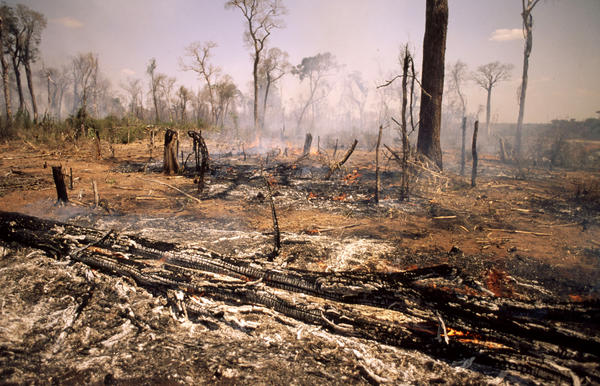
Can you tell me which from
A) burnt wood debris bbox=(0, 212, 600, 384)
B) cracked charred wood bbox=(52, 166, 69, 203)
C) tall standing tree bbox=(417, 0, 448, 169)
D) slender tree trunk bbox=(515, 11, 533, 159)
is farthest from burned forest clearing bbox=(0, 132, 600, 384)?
slender tree trunk bbox=(515, 11, 533, 159)

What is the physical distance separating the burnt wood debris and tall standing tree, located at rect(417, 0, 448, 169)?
207 inches

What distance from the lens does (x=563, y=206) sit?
17.8 ft

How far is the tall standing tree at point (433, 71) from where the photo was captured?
7.00 m

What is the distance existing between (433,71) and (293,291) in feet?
24.0

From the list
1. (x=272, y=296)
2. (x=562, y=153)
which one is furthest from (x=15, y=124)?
(x=562, y=153)

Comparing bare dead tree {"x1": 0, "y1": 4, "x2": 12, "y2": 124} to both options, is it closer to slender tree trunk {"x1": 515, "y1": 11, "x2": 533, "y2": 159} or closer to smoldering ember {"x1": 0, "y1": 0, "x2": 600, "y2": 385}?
smoldering ember {"x1": 0, "y1": 0, "x2": 600, "y2": 385}

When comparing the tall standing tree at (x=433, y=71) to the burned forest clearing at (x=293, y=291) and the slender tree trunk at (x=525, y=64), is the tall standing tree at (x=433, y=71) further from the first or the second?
the slender tree trunk at (x=525, y=64)

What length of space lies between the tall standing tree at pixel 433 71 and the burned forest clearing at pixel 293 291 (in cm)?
270

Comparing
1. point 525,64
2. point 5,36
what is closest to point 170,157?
point 525,64

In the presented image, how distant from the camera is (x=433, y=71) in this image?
7.15m

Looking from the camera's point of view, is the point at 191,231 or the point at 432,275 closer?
the point at 432,275

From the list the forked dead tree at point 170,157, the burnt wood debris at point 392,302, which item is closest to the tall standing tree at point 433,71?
the burnt wood debris at point 392,302

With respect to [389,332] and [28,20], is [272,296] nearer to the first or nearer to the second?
[389,332]

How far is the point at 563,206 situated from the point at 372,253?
5.04m
